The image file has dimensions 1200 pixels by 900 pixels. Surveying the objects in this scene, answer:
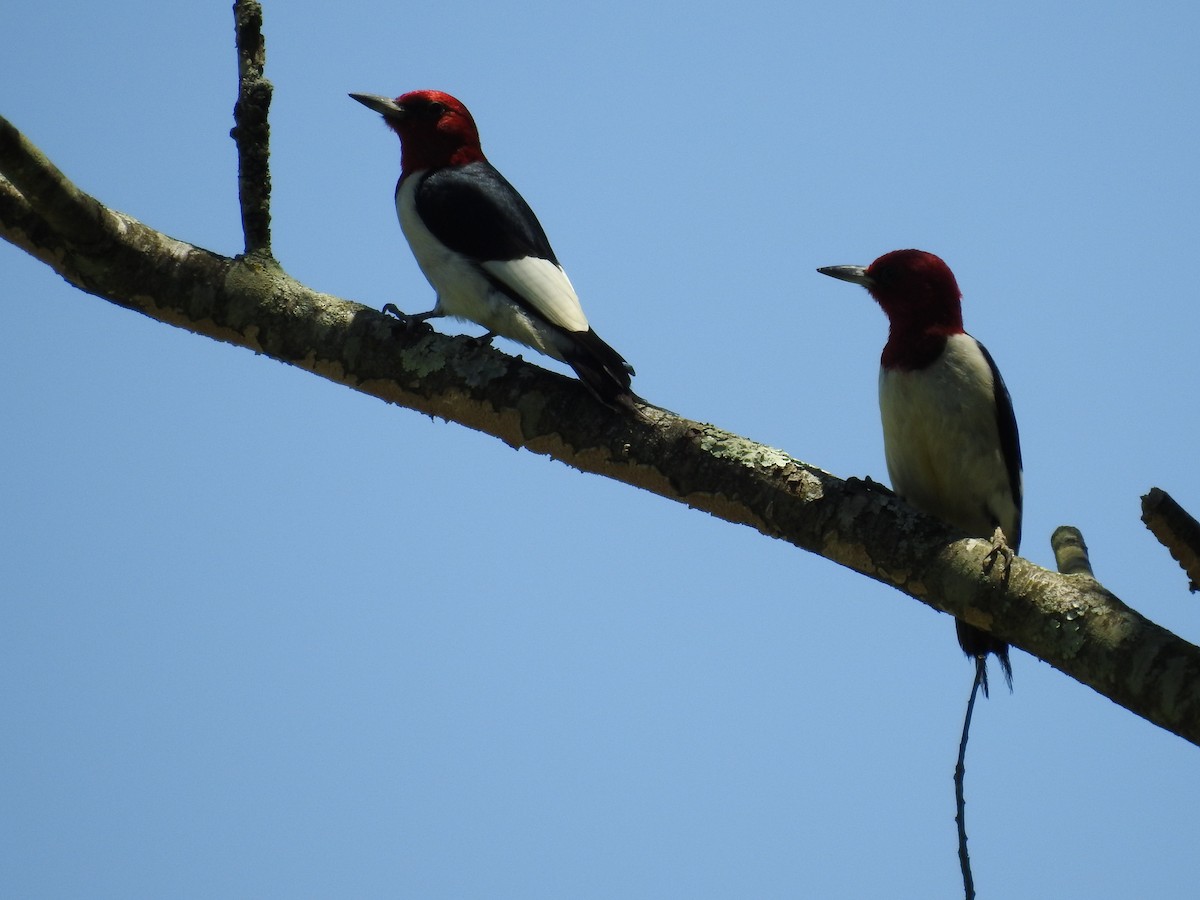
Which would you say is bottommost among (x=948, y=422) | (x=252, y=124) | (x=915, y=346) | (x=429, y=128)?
(x=252, y=124)

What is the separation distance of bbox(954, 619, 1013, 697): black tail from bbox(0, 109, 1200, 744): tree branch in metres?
1.04

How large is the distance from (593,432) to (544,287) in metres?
0.88

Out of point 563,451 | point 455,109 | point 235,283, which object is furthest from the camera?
point 455,109

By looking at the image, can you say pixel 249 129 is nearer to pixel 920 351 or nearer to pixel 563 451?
pixel 563 451

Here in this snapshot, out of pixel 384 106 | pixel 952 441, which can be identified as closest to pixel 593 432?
pixel 952 441

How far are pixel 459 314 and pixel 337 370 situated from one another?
0.80 m

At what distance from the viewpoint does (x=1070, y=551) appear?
10.5 ft

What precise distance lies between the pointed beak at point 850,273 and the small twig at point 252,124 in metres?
2.04

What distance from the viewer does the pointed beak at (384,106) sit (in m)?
4.79

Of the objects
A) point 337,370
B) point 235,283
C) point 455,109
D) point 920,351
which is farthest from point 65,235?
point 920,351

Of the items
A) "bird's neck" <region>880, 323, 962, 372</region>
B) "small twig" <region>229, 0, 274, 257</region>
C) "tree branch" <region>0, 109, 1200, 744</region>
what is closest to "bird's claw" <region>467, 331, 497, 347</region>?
"tree branch" <region>0, 109, 1200, 744</region>

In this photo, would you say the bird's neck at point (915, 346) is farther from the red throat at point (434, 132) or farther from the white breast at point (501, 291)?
the red throat at point (434, 132)

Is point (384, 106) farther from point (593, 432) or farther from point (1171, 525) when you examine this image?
point (1171, 525)

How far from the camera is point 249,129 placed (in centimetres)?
370
